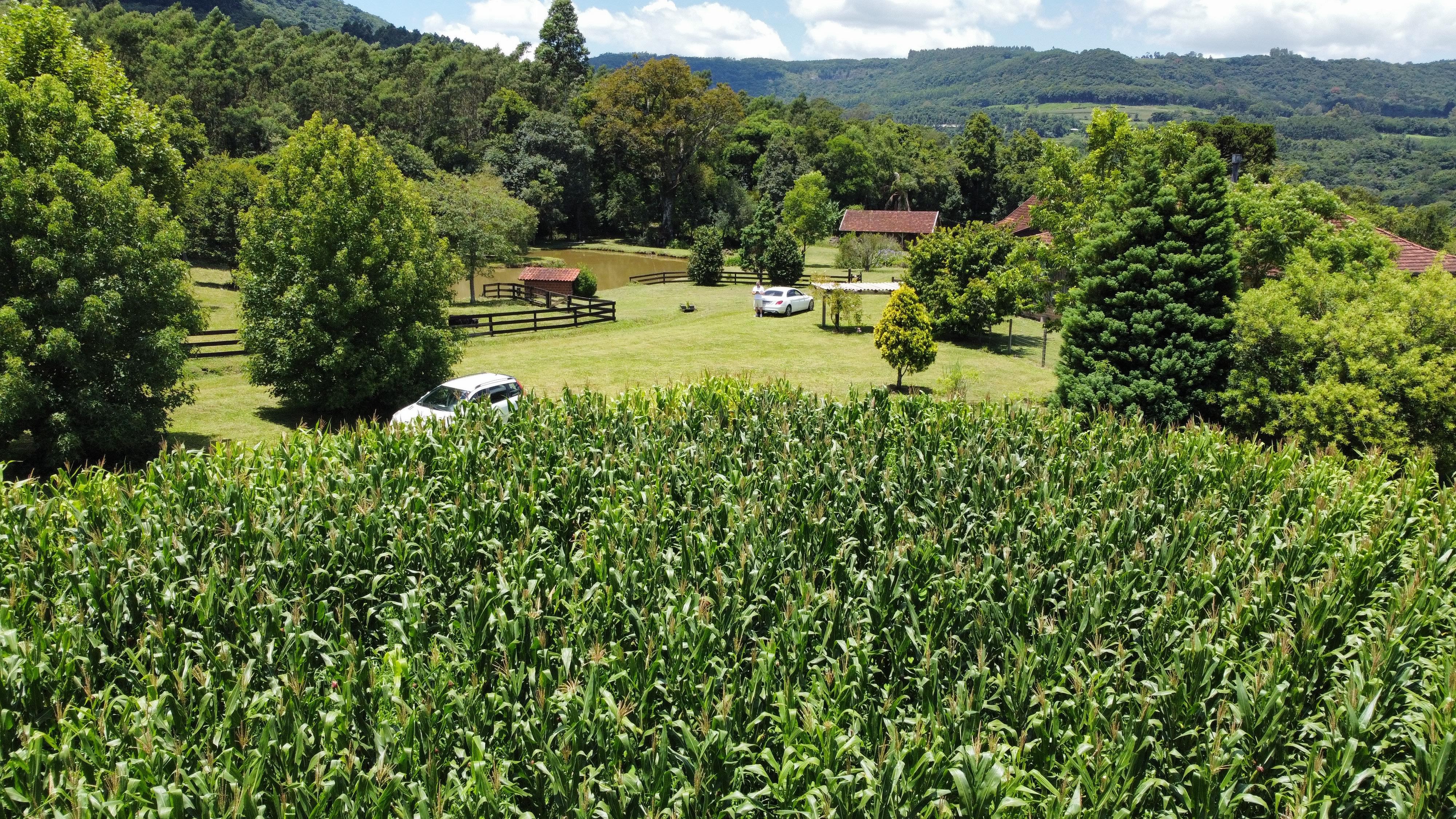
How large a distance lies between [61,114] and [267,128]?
2032 inches

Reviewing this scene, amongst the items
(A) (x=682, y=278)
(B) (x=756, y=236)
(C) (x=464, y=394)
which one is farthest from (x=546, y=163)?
(C) (x=464, y=394)

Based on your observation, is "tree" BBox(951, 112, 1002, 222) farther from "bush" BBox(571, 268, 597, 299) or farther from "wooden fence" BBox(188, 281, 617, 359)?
"wooden fence" BBox(188, 281, 617, 359)

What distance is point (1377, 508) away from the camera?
39.8 ft

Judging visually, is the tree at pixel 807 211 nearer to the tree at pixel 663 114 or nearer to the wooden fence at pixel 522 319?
the tree at pixel 663 114

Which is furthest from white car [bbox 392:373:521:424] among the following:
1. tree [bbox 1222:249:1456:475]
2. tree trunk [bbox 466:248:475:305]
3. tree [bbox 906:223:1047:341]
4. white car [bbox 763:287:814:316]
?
Answer: tree trunk [bbox 466:248:475:305]

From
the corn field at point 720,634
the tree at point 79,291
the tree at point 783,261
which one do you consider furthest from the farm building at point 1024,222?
the tree at point 79,291

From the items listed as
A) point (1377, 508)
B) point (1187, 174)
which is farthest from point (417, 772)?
point (1187, 174)

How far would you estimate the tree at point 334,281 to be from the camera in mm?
20359

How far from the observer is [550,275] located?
43.0m

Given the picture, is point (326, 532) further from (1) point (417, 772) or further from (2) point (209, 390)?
(2) point (209, 390)

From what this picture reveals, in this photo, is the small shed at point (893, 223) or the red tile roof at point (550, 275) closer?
the red tile roof at point (550, 275)

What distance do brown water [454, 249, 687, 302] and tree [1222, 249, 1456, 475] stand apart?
34.8 metres

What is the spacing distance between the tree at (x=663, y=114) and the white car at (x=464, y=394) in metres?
54.5

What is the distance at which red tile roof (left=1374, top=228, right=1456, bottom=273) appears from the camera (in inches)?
1252
